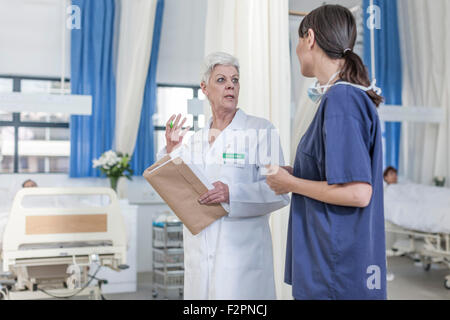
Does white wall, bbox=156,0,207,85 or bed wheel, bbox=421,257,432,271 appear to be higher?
white wall, bbox=156,0,207,85

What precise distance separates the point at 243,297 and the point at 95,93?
1549 millimetres

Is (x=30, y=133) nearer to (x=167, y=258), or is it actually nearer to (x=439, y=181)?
(x=167, y=258)

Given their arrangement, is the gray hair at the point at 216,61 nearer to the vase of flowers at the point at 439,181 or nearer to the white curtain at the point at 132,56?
the white curtain at the point at 132,56

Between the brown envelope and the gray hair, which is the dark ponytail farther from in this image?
the brown envelope

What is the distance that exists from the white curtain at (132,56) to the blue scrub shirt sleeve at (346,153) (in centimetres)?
194

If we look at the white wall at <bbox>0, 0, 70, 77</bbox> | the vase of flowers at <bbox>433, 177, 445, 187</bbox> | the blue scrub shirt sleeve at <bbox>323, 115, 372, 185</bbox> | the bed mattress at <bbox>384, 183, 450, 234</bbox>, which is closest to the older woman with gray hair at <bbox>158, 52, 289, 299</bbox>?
the blue scrub shirt sleeve at <bbox>323, 115, 372, 185</bbox>

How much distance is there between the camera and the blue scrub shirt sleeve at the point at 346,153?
1007 mm

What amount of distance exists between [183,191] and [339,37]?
0.57 meters

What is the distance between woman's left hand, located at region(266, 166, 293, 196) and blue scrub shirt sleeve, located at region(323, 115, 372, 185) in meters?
0.10

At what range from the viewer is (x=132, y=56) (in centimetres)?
279

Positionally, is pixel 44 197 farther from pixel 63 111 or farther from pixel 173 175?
pixel 173 175

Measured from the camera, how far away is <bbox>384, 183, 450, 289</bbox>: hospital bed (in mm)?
3605

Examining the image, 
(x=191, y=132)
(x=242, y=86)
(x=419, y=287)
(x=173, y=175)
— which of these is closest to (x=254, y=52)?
(x=242, y=86)

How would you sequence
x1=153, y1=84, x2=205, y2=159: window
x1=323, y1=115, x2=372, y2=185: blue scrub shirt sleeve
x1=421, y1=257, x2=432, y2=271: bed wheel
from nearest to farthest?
x1=323, y1=115, x2=372, y2=185: blue scrub shirt sleeve, x1=153, y1=84, x2=205, y2=159: window, x1=421, y1=257, x2=432, y2=271: bed wheel
